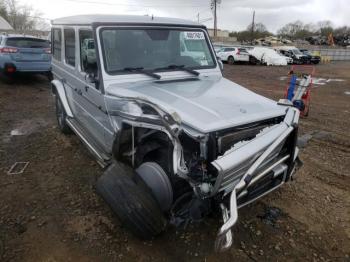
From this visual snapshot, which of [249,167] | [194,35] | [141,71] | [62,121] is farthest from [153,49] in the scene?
[62,121]

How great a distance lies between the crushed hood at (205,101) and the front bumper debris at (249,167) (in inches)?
8.2

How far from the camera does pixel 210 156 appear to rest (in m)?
2.61

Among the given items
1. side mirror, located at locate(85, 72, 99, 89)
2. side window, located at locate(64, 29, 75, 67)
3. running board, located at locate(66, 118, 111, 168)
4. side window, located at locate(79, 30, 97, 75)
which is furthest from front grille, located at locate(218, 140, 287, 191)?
side window, located at locate(64, 29, 75, 67)

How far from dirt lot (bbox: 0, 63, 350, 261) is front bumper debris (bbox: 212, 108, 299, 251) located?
0.57 m

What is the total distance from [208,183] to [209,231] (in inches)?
38.5

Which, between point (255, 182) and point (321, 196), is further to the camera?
point (321, 196)

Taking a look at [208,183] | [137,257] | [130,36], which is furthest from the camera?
[130,36]

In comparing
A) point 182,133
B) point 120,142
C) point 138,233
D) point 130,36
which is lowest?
point 138,233

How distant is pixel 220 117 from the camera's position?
276cm

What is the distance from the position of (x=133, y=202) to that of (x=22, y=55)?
9.47 m

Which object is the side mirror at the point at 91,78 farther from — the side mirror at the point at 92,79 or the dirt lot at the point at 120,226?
the dirt lot at the point at 120,226

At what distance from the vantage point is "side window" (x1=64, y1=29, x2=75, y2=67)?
189 inches

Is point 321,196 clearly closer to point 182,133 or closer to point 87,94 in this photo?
point 182,133

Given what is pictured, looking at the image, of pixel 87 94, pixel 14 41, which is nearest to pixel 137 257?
pixel 87 94
